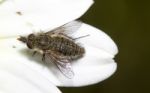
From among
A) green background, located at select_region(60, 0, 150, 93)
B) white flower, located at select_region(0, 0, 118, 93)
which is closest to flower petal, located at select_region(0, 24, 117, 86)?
white flower, located at select_region(0, 0, 118, 93)

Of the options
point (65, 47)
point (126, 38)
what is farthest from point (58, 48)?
point (126, 38)

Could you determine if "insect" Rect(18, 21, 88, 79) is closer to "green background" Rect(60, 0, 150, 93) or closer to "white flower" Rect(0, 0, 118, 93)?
"white flower" Rect(0, 0, 118, 93)

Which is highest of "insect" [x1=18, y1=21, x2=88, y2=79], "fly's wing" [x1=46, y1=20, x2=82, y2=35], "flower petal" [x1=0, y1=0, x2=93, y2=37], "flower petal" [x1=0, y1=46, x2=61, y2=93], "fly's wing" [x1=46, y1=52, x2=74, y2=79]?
"flower petal" [x1=0, y1=0, x2=93, y2=37]

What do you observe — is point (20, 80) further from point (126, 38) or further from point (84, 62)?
point (126, 38)

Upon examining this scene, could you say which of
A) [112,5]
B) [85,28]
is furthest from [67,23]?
[112,5]

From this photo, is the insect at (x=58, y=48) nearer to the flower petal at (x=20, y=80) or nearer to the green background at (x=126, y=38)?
the flower petal at (x=20, y=80)

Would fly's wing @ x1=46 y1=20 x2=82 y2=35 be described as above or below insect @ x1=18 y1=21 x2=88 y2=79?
above

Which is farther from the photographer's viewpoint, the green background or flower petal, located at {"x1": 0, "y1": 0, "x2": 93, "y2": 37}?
the green background
